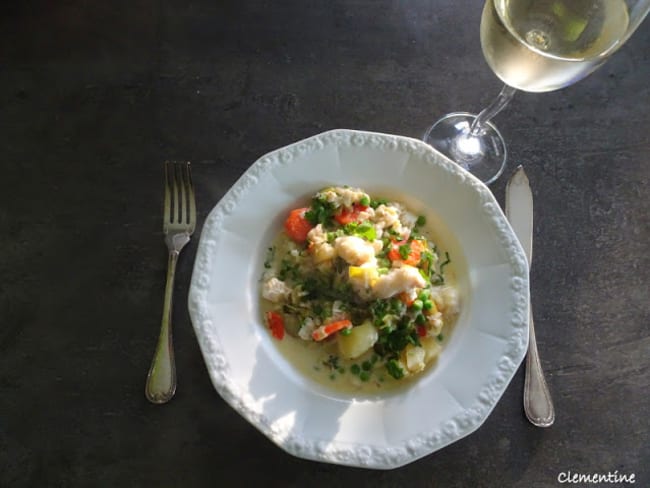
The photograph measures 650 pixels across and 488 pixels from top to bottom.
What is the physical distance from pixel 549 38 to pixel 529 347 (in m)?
1.03

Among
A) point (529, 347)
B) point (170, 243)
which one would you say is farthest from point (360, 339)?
point (170, 243)

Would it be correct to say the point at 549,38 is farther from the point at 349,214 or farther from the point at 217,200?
the point at 217,200

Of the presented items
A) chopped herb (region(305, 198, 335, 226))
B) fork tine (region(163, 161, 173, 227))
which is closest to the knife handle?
chopped herb (region(305, 198, 335, 226))

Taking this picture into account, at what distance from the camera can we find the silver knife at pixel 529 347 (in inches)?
76.3

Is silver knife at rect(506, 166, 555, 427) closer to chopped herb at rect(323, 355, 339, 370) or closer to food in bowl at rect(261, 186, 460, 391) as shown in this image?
food in bowl at rect(261, 186, 460, 391)

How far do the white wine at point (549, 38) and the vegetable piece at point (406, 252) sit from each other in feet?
1.98

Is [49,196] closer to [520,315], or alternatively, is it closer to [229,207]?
[229,207]

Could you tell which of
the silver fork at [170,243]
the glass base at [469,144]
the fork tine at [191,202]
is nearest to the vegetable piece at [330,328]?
the silver fork at [170,243]

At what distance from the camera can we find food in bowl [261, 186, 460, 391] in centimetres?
173

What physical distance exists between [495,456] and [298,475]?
0.69 m

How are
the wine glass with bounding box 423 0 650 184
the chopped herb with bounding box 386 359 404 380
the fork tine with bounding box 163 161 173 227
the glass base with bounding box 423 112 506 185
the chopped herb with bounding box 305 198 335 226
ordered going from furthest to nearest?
the glass base with bounding box 423 112 506 185 < the fork tine with bounding box 163 161 173 227 < the chopped herb with bounding box 305 198 335 226 < the chopped herb with bounding box 386 359 404 380 < the wine glass with bounding box 423 0 650 184

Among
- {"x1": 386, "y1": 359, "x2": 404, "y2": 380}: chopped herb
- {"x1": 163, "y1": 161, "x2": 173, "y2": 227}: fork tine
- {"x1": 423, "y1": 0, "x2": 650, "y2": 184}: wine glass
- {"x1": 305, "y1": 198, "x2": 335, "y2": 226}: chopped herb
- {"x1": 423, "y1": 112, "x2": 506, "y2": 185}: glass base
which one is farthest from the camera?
{"x1": 423, "y1": 112, "x2": 506, "y2": 185}: glass base

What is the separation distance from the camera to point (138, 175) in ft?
7.01

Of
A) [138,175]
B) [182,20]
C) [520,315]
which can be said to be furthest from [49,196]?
[520,315]
